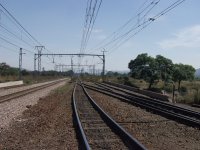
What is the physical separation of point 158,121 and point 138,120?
0.91m

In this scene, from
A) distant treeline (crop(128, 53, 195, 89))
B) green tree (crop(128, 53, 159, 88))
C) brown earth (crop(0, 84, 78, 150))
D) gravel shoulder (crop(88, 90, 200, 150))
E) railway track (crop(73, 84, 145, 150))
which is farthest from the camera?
distant treeline (crop(128, 53, 195, 89))

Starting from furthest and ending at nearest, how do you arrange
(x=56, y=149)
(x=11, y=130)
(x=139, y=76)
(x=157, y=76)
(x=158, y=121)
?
(x=139, y=76), (x=157, y=76), (x=158, y=121), (x=11, y=130), (x=56, y=149)

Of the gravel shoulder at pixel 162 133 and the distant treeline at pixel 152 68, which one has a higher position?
the distant treeline at pixel 152 68

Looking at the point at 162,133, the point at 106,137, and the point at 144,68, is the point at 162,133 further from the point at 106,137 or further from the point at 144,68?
the point at 144,68

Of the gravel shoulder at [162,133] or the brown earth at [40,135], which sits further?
the brown earth at [40,135]

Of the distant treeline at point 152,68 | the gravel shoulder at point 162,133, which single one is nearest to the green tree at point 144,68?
the distant treeline at point 152,68

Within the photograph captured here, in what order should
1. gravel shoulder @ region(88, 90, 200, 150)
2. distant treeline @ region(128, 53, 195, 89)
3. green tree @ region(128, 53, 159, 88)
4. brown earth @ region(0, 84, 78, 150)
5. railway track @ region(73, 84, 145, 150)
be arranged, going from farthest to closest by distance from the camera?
1. distant treeline @ region(128, 53, 195, 89)
2. green tree @ region(128, 53, 159, 88)
3. brown earth @ region(0, 84, 78, 150)
4. gravel shoulder @ region(88, 90, 200, 150)
5. railway track @ region(73, 84, 145, 150)

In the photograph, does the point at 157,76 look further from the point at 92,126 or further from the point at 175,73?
the point at 92,126

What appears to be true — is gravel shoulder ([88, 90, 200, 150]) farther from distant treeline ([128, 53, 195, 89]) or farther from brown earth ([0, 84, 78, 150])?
distant treeline ([128, 53, 195, 89])

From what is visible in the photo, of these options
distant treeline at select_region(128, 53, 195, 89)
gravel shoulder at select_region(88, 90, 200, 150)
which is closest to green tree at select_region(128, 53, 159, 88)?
distant treeline at select_region(128, 53, 195, 89)

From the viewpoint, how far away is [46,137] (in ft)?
45.8

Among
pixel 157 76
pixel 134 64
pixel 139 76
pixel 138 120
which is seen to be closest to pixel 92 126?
pixel 138 120

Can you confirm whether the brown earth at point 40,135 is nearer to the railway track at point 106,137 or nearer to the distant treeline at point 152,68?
the railway track at point 106,137

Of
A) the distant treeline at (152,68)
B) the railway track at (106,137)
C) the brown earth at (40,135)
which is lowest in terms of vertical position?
the brown earth at (40,135)
